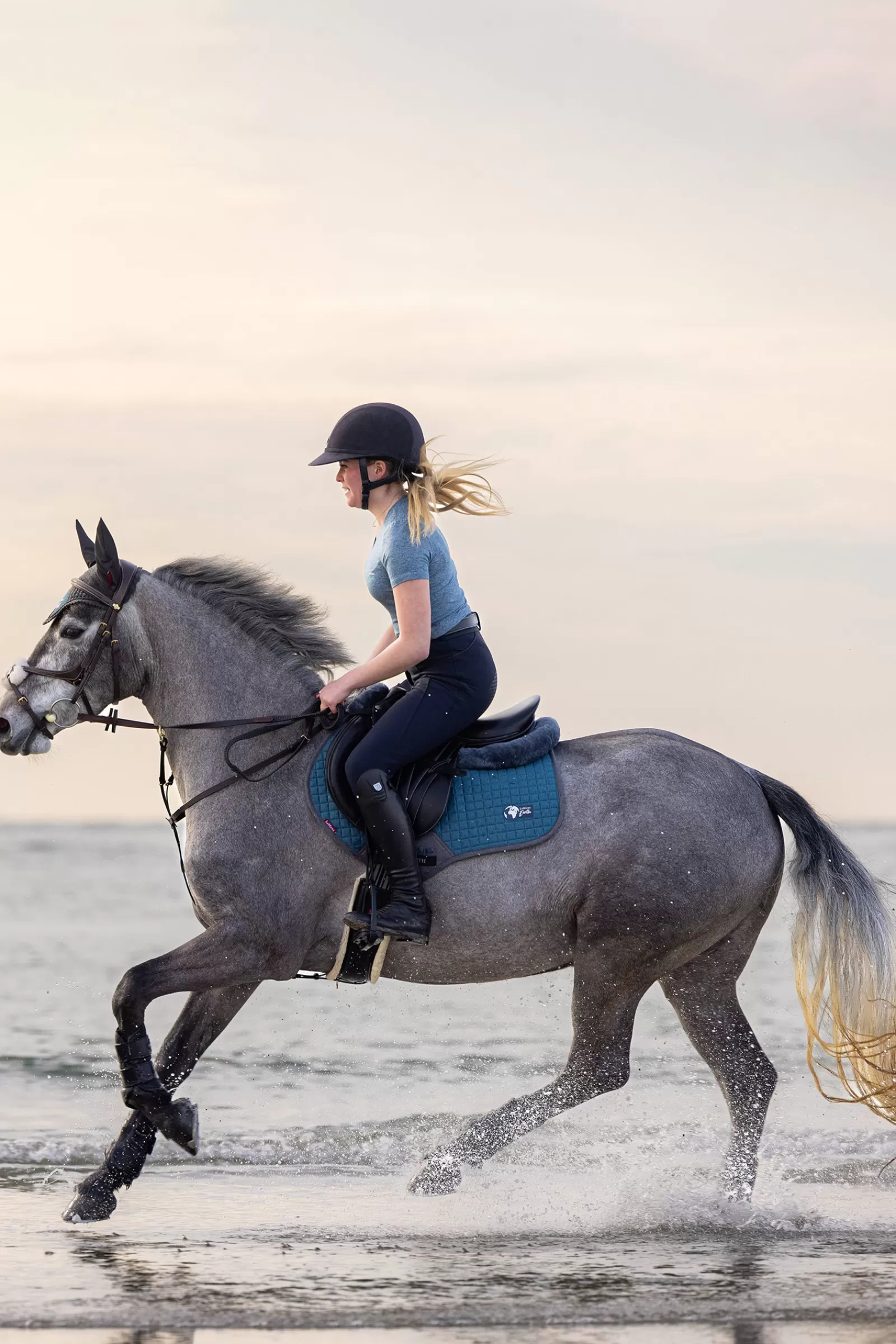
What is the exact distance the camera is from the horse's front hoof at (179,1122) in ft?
19.2

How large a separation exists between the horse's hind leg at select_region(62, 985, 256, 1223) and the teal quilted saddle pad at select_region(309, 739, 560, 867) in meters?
0.81

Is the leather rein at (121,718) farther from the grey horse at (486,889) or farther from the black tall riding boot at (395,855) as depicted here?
the black tall riding boot at (395,855)

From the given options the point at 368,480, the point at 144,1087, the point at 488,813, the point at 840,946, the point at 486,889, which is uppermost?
the point at 368,480

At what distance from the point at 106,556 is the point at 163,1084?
2.09 metres

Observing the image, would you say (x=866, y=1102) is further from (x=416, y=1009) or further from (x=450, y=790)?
(x=416, y=1009)

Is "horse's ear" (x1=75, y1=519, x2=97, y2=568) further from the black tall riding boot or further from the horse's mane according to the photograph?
the black tall riding boot

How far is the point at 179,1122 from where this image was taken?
589cm

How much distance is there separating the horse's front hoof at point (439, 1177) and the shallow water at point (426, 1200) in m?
0.17

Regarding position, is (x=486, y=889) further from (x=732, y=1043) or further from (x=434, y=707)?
(x=732, y=1043)

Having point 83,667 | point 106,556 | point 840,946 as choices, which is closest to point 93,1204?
point 83,667

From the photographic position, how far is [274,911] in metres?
5.91

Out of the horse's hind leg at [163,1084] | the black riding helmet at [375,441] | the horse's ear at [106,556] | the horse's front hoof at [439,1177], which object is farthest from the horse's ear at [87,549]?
the horse's front hoof at [439,1177]

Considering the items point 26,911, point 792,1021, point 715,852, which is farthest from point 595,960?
point 26,911

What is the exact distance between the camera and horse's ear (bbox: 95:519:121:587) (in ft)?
20.0
